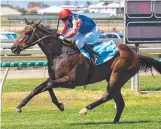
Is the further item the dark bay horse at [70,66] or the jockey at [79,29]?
the jockey at [79,29]

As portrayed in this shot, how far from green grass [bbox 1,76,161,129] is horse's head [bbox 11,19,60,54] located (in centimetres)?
118

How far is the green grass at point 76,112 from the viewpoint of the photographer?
938 cm

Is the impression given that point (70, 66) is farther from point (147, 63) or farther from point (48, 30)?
point (147, 63)

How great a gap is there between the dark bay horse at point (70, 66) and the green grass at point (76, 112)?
37 cm

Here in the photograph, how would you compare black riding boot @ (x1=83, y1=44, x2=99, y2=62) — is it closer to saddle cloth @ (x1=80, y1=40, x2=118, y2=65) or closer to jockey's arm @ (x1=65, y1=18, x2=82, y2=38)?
saddle cloth @ (x1=80, y1=40, x2=118, y2=65)

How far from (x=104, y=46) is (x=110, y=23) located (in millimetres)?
53286

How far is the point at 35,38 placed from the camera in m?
9.65

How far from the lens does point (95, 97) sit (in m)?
14.0

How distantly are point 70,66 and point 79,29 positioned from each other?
2.13ft

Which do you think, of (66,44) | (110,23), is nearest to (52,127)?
(66,44)

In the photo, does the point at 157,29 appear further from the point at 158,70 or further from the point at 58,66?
the point at 58,66

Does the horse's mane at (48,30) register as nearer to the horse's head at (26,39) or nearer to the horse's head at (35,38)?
the horse's head at (35,38)

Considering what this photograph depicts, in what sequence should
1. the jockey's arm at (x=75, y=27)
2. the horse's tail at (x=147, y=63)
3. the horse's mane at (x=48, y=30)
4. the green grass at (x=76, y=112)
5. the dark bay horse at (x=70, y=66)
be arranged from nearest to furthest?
the green grass at (x=76, y=112)
the dark bay horse at (x=70, y=66)
the jockey's arm at (x=75, y=27)
the horse's mane at (x=48, y=30)
the horse's tail at (x=147, y=63)

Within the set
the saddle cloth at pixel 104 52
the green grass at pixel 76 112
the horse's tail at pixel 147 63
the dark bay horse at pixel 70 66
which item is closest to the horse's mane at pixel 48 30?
the dark bay horse at pixel 70 66
